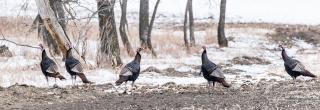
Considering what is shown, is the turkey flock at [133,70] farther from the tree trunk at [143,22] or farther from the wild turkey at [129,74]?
the tree trunk at [143,22]

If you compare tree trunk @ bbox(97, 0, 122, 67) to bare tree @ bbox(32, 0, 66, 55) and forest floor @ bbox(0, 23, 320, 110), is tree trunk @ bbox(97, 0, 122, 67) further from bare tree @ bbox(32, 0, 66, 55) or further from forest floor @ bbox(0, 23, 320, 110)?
bare tree @ bbox(32, 0, 66, 55)

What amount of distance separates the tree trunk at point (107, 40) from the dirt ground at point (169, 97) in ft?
12.9

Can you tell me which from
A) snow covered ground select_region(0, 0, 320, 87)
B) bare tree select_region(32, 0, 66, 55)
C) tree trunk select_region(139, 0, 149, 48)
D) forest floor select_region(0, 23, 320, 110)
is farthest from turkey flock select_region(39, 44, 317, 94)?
tree trunk select_region(139, 0, 149, 48)

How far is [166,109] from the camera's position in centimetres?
1020

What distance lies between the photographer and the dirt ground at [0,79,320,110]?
1056cm

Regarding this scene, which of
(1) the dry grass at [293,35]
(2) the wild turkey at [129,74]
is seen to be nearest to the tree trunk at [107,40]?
(2) the wild turkey at [129,74]

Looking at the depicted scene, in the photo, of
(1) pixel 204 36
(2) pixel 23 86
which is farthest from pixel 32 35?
(2) pixel 23 86

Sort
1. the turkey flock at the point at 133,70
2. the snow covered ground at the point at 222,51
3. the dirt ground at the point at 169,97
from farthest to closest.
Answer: the snow covered ground at the point at 222,51 → the turkey flock at the point at 133,70 → the dirt ground at the point at 169,97

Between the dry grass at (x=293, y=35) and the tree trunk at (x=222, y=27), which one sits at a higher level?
the tree trunk at (x=222, y=27)

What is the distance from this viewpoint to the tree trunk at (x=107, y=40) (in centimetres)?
1748

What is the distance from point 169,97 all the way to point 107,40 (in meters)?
6.08

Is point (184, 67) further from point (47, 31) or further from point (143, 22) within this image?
point (143, 22)

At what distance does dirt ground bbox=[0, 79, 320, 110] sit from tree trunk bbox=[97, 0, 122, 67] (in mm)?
3937

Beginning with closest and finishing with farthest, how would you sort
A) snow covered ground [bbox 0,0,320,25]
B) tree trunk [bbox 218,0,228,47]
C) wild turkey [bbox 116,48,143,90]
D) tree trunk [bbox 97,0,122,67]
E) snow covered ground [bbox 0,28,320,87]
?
wild turkey [bbox 116,48,143,90] → snow covered ground [bbox 0,28,320,87] → tree trunk [bbox 97,0,122,67] → tree trunk [bbox 218,0,228,47] → snow covered ground [bbox 0,0,320,25]
